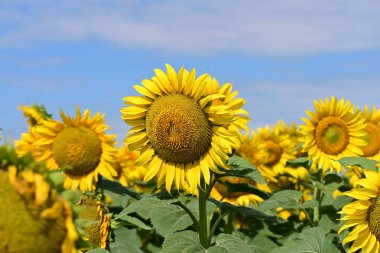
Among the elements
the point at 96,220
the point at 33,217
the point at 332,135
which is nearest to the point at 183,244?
the point at 96,220

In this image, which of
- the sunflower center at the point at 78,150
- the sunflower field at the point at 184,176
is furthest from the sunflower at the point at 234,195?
the sunflower center at the point at 78,150

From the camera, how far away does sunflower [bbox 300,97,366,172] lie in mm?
7000

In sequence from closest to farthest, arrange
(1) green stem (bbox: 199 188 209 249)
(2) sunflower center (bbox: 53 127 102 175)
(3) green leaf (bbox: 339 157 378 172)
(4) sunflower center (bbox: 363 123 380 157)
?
1. (1) green stem (bbox: 199 188 209 249)
2. (3) green leaf (bbox: 339 157 378 172)
3. (2) sunflower center (bbox: 53 127 102 175)
4. (4) sunflower center (bbox: 363 123 380 157)

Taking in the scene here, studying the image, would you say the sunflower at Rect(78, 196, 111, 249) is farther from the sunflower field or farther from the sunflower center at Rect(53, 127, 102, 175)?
the sunflower center at Rect(53, 127, 102, 175)

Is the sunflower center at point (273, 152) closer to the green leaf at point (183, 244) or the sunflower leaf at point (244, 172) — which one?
the sunflower leaf at point (244, 172)

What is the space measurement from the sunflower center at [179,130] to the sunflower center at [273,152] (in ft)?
11.6

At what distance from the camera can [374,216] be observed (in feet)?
14.6

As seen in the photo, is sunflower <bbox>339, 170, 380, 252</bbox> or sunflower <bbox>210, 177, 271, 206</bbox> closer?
sunflower <bbox>339, 170, 380, 252</bbox>

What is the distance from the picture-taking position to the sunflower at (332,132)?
700 cm

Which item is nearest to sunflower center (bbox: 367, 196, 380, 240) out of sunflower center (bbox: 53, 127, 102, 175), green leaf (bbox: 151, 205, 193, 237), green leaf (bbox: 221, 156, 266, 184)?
green leaf (bbox: 221, 156, 266, 184)

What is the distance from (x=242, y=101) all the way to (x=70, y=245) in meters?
3.45

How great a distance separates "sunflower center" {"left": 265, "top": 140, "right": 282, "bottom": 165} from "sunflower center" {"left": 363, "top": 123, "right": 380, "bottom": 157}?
1.11m

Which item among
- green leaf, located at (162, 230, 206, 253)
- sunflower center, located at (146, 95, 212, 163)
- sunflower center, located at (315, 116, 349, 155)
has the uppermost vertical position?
sunflower center, located at (315, 116, 349, 155)

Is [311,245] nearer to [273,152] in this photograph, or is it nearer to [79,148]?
[79,148]
